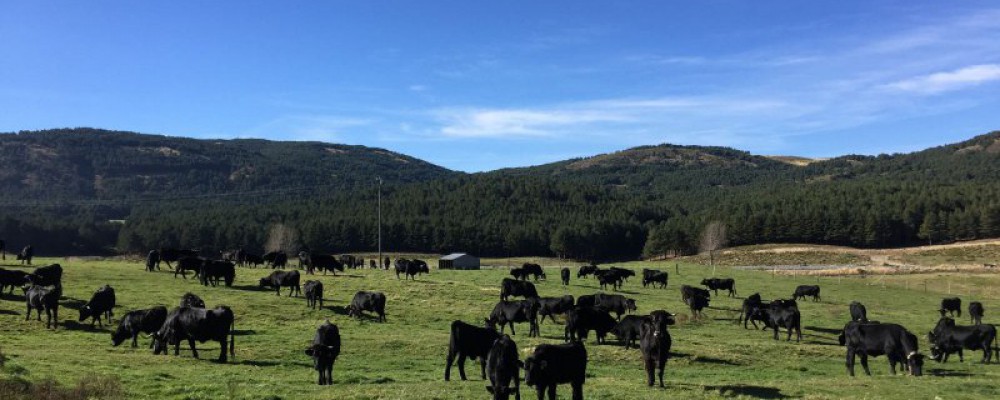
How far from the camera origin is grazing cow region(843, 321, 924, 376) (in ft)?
82.2

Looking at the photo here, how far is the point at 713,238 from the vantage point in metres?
127

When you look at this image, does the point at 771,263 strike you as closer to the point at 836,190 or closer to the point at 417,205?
the point at 836,190

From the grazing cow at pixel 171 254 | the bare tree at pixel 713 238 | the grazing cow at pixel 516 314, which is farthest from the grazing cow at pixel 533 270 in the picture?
the bare tree at pixel 713 238

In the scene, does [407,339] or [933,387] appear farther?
[407,339]

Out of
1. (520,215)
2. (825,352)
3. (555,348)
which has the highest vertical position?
(520,215)

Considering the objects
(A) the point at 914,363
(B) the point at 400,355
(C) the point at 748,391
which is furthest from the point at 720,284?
(C) the point at 748,391

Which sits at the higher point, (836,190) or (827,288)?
(836,190)

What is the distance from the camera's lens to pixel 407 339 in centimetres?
3059

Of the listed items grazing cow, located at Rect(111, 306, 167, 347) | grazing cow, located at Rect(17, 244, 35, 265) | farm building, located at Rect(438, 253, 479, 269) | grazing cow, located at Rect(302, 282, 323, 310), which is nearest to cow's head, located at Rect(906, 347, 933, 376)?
grazing cow, located at Rect(111, 306, 167, 347)

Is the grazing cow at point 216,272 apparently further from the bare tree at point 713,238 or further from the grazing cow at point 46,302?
the bare tree at point 713,238

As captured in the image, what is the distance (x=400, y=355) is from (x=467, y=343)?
239 inches

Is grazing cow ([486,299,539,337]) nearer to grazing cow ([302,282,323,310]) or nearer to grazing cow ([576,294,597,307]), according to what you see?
grazing cow ([576,294,597,307])

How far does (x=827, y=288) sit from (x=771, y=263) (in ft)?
174

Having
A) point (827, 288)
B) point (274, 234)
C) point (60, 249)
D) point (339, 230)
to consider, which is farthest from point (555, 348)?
point (60, 249)
